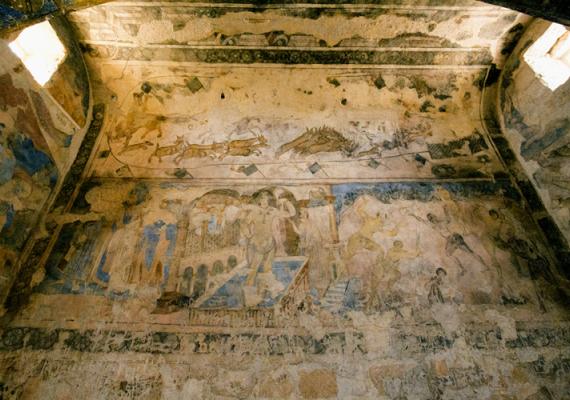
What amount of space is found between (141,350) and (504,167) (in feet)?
19.5

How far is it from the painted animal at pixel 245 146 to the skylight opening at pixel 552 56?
4468 mm

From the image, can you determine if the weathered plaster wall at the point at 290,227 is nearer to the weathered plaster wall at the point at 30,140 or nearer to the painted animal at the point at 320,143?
the painted animal at the point at 320,143

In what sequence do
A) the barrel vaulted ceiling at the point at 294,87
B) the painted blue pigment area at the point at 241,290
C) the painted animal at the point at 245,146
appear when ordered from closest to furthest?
1. the painted blue pigment area at the point at 241,290
2. the barrel vaulted ceiling at the point at 294,87
3. the painted animal at the point at 245,146

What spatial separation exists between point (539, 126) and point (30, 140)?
7510 mm

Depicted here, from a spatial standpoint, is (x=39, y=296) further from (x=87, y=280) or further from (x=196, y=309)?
(x=196, y=309)

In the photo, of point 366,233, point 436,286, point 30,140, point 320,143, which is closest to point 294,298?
point 366,233

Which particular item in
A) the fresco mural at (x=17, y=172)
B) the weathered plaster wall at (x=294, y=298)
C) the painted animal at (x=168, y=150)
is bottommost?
the weathered plaster wall at (x=294, y=298)

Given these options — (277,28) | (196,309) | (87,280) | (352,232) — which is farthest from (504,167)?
(87,280)

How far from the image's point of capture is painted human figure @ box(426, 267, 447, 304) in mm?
4387

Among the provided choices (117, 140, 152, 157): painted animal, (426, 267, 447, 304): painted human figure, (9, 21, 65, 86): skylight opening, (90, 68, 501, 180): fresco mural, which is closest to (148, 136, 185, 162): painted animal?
(90, 68, 501, 180): fresco mural

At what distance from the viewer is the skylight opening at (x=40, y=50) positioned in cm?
479

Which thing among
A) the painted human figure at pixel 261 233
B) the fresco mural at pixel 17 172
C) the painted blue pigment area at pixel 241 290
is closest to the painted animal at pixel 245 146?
the painted human figure at pixel 261 233

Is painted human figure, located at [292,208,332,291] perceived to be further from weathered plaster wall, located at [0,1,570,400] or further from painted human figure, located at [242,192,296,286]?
painted human figure, located at [242,192,296,286]

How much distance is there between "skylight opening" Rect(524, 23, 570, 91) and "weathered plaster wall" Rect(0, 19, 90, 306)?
7381 mm
